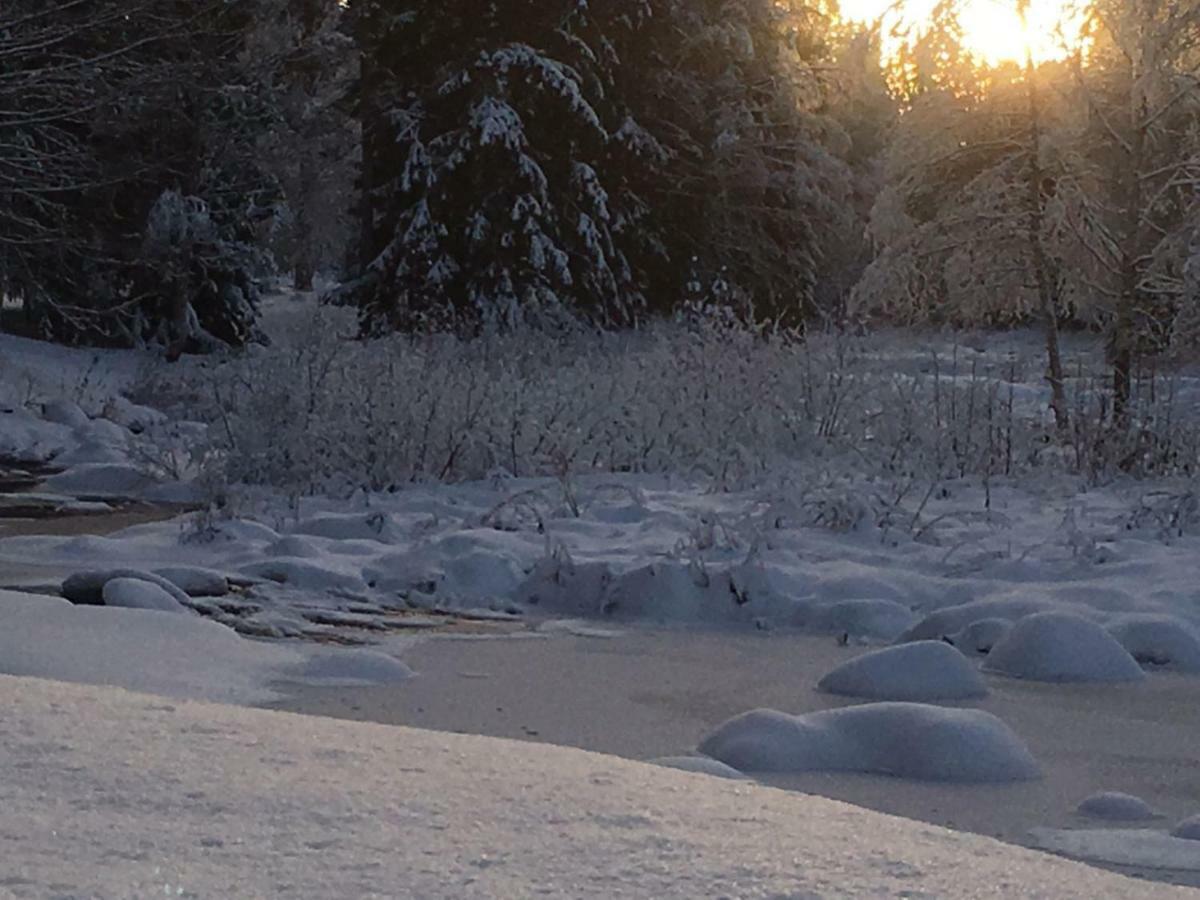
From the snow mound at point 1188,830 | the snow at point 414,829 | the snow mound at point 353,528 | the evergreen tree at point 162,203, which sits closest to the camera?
the snow at point 414,829

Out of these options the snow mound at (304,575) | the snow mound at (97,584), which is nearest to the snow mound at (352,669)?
the snow mound at (97,584)

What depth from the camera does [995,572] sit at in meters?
6.54

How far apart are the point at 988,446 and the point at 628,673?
4787 millimetres

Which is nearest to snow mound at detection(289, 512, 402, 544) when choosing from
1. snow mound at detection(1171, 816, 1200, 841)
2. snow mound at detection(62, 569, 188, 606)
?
snow mound at detection(62, 569, 188, 606)

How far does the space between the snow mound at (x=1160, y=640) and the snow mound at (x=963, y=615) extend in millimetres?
343

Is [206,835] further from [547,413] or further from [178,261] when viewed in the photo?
[178,261]

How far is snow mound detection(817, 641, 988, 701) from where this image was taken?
4.62 metres

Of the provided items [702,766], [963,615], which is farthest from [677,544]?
[702,766]

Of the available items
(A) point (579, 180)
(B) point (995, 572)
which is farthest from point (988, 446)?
(A) point (579, 180)

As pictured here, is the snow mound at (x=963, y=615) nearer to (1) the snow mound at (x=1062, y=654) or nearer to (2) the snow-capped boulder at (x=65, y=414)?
(1) the snow mound at (x=1062, y=654)

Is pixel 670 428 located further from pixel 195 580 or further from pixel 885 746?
pixel 885 746

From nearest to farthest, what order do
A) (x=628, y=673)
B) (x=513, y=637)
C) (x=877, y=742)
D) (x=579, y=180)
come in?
(x=877, y=742), (x=628, y=673), (x=513, y=637), (x=579, y=180)

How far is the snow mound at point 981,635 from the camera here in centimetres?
542

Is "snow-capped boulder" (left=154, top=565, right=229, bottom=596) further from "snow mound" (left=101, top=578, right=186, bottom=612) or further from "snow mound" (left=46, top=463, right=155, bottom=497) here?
"snow mound" (left=46, top=463, right=155, bottom=497)
